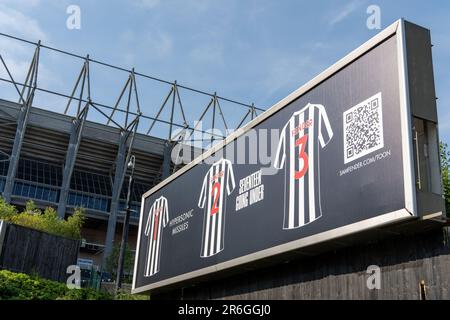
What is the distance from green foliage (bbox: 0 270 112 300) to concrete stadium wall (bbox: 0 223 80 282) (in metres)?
3.84

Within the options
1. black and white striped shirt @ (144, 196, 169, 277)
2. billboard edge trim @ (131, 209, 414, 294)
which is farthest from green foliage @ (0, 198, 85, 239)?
billboard edge trim @ (131, 209, 414, 294)

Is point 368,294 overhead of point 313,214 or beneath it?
beneath

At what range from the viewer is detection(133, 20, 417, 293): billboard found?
623cm

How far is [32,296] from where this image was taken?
51.8 feet

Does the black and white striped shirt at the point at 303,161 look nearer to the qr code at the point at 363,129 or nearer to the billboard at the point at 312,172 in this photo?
the billboard at the point at 312,172

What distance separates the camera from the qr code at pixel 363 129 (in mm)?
6465

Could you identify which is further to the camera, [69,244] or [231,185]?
[69,244]

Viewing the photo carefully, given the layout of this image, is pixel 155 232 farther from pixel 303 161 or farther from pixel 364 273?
pixel 364 273

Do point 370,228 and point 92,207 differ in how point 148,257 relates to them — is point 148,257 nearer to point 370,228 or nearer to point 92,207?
point 370,228

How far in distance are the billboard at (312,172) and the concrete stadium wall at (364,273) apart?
0.39m

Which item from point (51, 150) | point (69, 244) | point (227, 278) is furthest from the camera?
point (51, 150)
